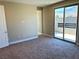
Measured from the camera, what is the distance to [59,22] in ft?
17.1

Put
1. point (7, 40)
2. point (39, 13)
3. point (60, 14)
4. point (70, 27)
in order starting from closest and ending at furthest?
point (7, 40), point (70, 27), point (60, 14), point (39, 13)

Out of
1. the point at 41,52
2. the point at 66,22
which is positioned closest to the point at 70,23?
the point at 66,22

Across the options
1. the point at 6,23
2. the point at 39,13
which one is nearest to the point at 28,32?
the point at 6,23

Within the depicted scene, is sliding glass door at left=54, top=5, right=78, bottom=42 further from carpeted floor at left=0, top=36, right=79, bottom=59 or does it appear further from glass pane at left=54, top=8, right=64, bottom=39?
carpeted floor at left=0, top=36, right=79, bottom=59

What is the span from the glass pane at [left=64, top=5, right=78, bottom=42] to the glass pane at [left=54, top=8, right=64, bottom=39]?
35 centimetres

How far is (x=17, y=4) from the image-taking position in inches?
177

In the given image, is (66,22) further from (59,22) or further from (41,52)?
(41,52)

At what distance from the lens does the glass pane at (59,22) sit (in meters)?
5.00

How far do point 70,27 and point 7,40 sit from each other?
365 centimetres

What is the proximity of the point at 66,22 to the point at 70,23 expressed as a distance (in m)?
0.25

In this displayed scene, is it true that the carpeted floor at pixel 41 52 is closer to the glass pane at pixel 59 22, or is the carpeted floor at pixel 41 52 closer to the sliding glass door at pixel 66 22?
the sliding glass door at pixel 66 22


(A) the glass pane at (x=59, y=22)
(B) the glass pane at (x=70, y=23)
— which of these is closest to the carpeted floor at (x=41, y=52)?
(B) the glass pane at (x=70, y=23)

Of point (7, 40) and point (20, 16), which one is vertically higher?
point (20, 16)

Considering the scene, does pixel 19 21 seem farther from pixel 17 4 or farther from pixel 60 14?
pixel 60 14
